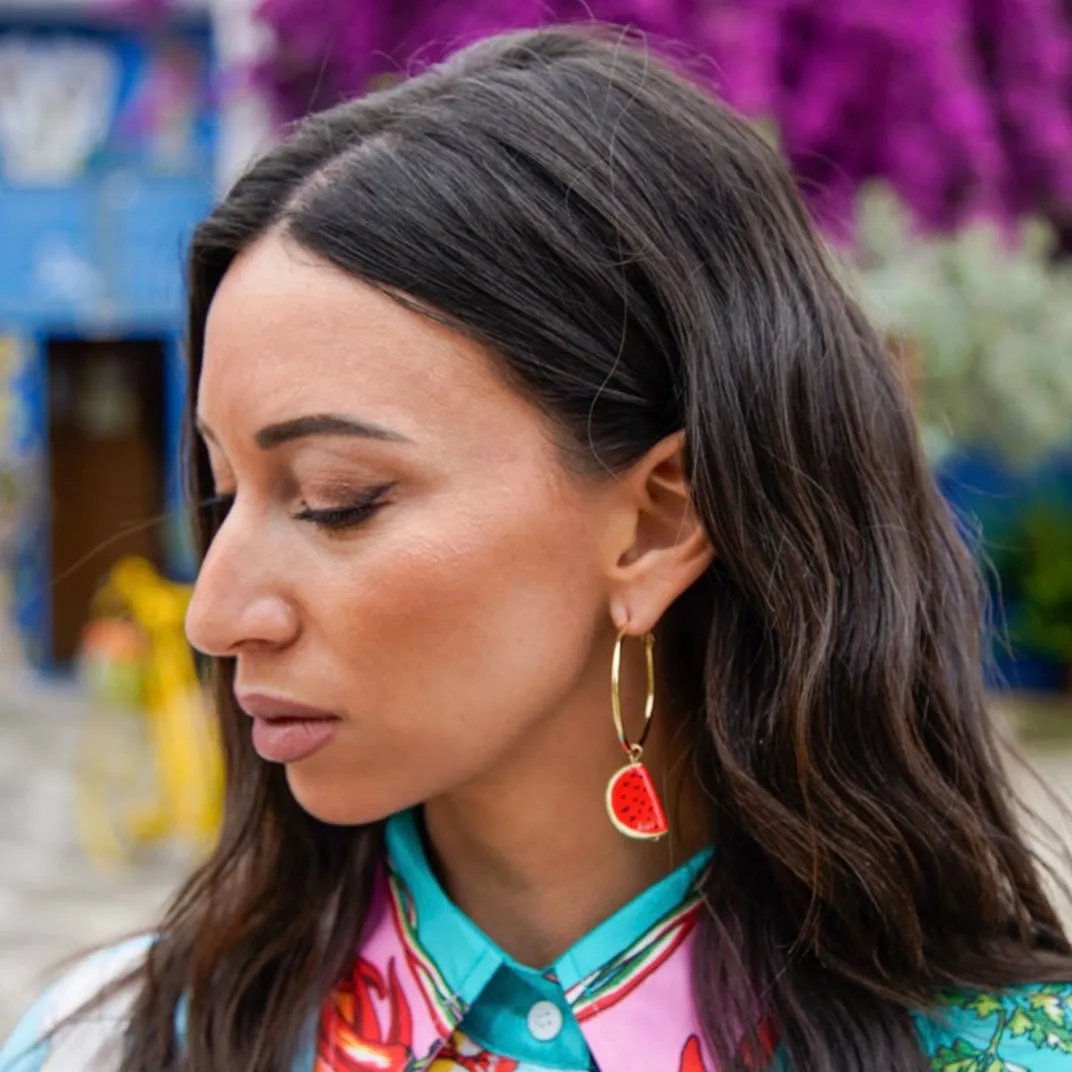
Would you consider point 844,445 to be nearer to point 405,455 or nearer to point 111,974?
point 405,455

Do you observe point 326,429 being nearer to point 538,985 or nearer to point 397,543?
point 397,543

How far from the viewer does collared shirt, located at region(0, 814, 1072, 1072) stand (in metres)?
1.27

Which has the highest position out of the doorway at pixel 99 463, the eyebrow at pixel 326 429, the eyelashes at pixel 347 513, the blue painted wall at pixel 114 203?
the blue painted wall at pixel 114 203

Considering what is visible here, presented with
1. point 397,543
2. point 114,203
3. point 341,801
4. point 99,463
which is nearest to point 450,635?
point 397,543

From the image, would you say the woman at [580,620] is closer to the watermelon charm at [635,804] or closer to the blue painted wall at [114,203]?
the watermelon charm at [635,804]

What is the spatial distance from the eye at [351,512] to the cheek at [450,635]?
0.08 ft

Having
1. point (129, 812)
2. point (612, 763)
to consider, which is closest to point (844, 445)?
point (612, 763)

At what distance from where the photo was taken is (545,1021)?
1315 millimetres

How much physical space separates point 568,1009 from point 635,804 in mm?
202

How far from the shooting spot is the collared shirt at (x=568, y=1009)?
50.0 inches

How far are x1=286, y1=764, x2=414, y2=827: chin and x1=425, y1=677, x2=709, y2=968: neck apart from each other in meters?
0.12

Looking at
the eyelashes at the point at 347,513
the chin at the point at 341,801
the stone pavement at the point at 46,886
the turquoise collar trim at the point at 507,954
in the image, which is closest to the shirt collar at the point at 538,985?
the turquoise collar trim at the point at 507,954

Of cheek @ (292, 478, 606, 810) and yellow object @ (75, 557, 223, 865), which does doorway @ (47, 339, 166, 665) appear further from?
cheek @ (292, 478, 606, 810)

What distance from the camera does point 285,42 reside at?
5.00 metres
